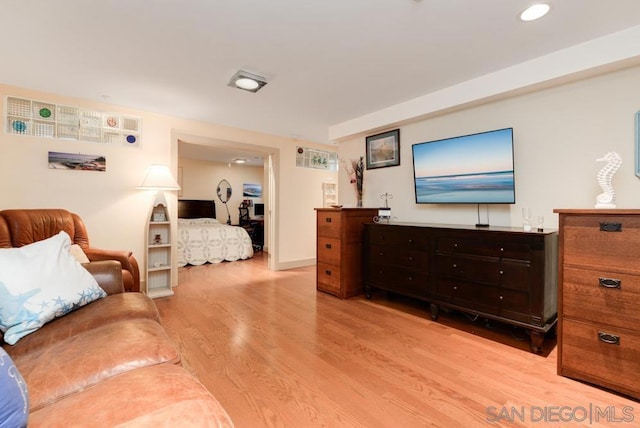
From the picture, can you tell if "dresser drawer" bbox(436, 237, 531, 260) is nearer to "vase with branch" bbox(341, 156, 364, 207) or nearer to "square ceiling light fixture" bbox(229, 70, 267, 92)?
"vase with branch" bbox(341, 156, 364, 207)

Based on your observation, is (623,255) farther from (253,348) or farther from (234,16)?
Answer: (234,16)

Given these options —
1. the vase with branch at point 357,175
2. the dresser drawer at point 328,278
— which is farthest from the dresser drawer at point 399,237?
the vase with branch at point 357,175

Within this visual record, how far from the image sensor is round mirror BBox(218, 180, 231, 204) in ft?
26.0

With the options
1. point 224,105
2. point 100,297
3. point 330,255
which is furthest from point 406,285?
point 224,105

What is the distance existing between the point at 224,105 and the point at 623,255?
3.65m

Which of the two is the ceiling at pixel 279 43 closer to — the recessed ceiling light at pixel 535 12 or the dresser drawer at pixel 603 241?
the recessed ceiling light at pixel 535 12

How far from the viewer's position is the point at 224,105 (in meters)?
3.40

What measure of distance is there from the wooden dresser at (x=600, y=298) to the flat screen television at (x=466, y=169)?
2.68ft

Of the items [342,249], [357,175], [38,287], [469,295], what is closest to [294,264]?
[342,249]

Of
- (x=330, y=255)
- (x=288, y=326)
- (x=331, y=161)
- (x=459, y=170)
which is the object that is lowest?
(x=288, y=326)

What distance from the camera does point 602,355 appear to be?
1.67 metres

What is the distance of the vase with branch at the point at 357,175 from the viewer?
385 cm

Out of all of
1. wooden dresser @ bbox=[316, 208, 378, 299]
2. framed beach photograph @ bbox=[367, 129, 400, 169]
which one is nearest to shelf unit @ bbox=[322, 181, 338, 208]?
framed beach photograph @ bbox=[367, 129, 400, 169]

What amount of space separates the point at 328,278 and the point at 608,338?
2.43m
